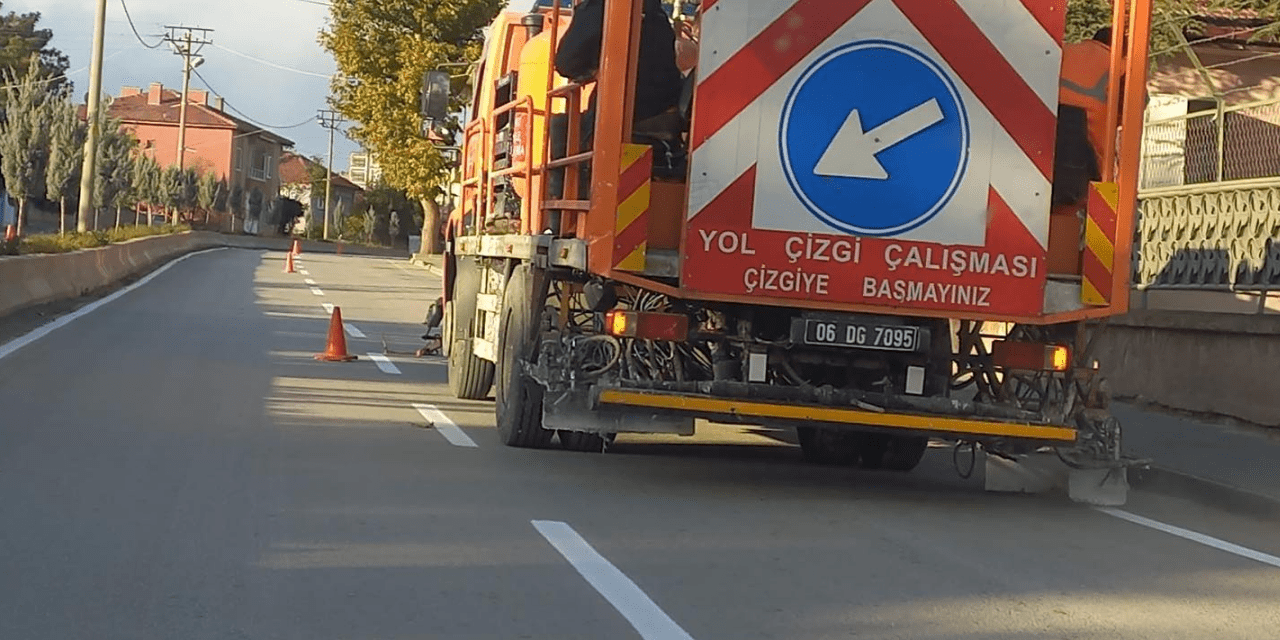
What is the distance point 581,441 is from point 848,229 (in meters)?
2.61

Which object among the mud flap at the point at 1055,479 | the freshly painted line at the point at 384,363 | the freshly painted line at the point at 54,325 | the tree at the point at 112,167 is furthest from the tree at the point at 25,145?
the mud flap at the point at 1055,479

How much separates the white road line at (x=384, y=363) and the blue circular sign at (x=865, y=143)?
26.4 ft

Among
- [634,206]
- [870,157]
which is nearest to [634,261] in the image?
[634,206]

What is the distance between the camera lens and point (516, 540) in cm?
759

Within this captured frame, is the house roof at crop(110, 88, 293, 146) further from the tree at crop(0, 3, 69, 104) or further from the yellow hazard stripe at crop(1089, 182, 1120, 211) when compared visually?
the yellow hazard stripe at crop(1089, 182, 1120, 211)

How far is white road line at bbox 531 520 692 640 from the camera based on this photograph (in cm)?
604

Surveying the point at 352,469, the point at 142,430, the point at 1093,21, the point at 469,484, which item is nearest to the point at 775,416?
the point at 469,484

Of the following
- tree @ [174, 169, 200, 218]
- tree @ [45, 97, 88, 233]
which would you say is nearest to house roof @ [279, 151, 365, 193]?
tree @ [174, 169, 200, 218]

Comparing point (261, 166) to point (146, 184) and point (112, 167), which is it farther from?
point (112, 167)

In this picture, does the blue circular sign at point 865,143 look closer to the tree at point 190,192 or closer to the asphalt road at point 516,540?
the asphalt road at point 516,540

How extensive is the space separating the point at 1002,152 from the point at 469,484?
11.3 feet

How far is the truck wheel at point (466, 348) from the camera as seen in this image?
13.8 m

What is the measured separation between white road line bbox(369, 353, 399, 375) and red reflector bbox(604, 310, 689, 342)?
24.5ft

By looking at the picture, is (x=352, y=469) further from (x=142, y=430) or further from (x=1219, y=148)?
(x=1219, y=148)
